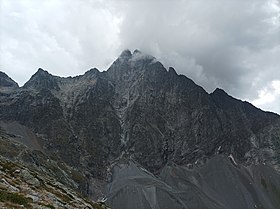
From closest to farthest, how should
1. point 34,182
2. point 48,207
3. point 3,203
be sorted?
point 3,203 → point 48,207 → point 34,182

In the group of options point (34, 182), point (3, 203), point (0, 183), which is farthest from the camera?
point (34, 182)

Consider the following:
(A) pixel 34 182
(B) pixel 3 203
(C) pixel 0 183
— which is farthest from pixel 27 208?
(A) pixel 34 182

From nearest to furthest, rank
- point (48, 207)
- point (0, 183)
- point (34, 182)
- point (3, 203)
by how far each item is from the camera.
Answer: point (3, 203) → point (48, 207) → point (0, 183) → point (34, 182)

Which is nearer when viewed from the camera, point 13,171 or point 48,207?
point 48,207

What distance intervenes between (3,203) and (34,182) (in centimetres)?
4007

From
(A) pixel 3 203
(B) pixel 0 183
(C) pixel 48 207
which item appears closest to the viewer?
(A) pixel 3 203

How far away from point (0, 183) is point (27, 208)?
13.5 m

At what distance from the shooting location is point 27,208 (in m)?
33.3

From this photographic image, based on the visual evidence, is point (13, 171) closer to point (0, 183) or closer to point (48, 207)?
point (0, 183)

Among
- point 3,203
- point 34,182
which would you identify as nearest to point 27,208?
point 3,203

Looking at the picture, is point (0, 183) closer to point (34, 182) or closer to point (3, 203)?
point (3, 203)

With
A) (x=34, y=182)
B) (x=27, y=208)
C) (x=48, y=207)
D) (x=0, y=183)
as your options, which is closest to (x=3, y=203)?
(x=27, y=208)

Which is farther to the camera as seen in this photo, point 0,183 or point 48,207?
point 0,183

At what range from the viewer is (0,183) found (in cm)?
4497
